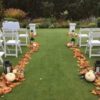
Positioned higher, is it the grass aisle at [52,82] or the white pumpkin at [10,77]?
the white pumpkin at [10,77]

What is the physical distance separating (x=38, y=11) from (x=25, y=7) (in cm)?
129

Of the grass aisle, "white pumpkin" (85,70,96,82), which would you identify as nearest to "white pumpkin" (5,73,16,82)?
the grass aisle

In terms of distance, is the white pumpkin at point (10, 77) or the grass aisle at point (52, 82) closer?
the grass aisle at point (52, 82)

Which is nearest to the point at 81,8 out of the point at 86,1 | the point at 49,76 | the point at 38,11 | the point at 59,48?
the point at 86,1

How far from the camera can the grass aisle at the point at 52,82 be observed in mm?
6127

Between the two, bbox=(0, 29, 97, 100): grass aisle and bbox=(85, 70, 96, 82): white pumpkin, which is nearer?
bbox=(0, 29, 97, 100): grass aisle

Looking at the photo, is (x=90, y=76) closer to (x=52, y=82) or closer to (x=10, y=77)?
(x=52, y=82)

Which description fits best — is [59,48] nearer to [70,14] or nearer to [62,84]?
[62,84]

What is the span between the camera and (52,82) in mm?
7066

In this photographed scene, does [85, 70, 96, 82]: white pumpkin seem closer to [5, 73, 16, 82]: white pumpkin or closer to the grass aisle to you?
the grass aisle

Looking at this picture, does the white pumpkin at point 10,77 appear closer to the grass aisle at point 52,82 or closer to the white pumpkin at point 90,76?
the grass aisle at point 52,82

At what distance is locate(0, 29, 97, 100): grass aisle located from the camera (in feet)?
20.1

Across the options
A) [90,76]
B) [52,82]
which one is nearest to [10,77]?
[52,82]

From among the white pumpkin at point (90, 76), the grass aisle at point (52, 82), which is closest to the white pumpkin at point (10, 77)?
the grass aisle at point (52, 82)
